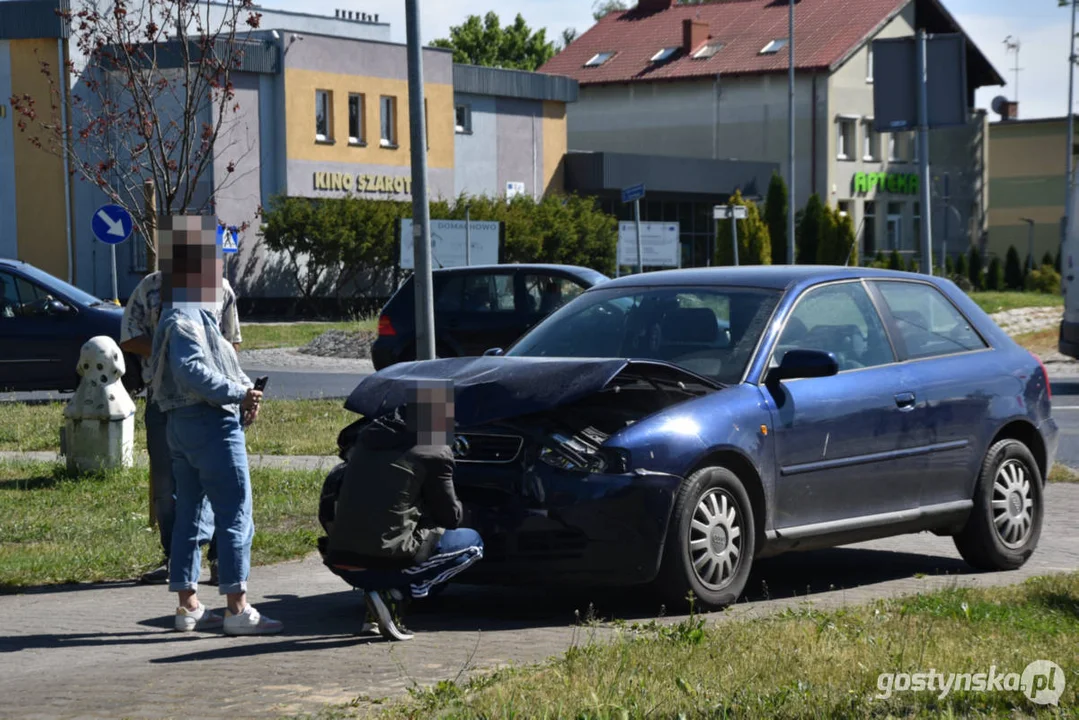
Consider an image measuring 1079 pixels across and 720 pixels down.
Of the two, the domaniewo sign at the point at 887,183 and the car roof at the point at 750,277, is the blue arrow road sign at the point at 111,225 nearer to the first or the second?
the car roof at the point at 750,277

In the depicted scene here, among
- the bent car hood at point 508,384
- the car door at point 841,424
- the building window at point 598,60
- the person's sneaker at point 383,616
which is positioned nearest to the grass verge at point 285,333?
the car door at point 841,424

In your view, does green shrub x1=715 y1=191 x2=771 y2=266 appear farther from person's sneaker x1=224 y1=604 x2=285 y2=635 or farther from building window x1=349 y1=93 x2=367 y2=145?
person's sneaker x1=224 y1=604 x2=285 y2=635

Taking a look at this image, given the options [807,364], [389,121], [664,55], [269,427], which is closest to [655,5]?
[664,55]

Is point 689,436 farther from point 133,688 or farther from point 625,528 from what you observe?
point 133,688

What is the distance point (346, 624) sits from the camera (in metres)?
7.45

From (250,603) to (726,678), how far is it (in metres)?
3.11

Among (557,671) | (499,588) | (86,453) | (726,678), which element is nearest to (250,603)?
(499,588)

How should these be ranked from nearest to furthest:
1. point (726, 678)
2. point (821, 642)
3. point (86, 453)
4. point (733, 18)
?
point (726, 678) → point (821, 642) → point (86, 453) → point (733, 18)

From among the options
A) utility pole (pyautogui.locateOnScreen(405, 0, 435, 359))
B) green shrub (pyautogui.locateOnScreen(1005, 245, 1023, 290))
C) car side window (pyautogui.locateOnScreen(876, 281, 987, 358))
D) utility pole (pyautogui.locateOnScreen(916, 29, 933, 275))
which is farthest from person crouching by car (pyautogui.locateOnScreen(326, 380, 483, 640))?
green shrub (pyautogui.locateOnScreen(1005, 245, 1023, 290))

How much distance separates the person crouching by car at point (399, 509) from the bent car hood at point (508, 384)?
414mm

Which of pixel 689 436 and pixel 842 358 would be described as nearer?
pixel 689 436

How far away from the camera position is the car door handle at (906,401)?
335 inches

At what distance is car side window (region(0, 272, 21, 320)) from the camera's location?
1986 cm

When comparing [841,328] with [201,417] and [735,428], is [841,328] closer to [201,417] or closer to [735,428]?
[735,428]
